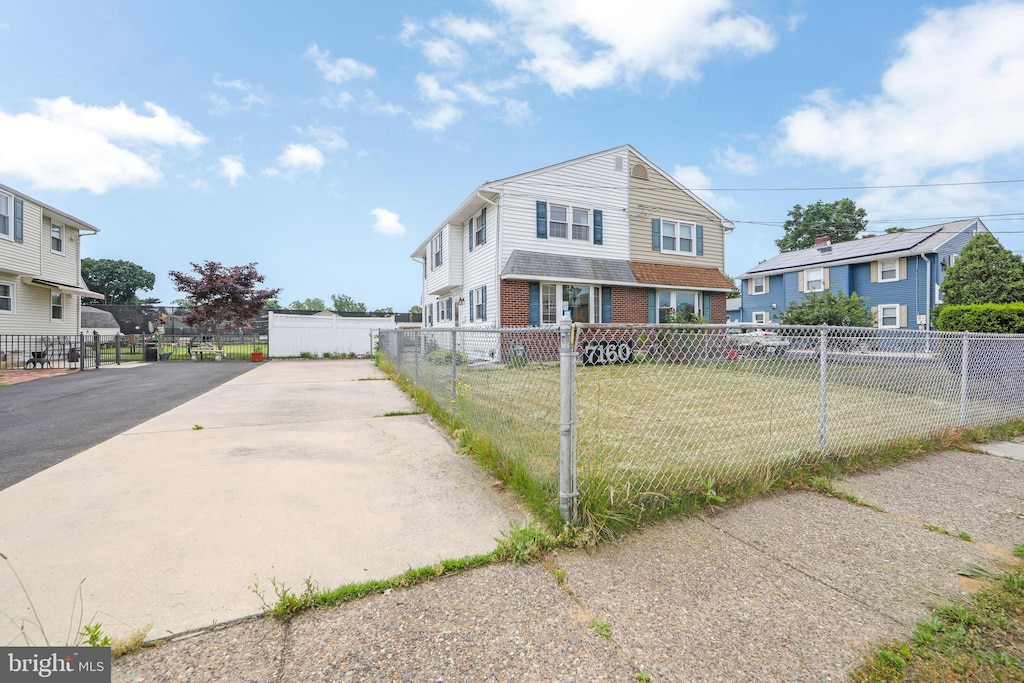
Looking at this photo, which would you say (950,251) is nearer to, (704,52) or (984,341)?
(704,52)

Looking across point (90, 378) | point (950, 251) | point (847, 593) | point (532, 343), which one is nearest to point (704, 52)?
point (532, 343)

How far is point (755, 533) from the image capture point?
8.24 feet

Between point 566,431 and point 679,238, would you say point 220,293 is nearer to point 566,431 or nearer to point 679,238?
point 679,238

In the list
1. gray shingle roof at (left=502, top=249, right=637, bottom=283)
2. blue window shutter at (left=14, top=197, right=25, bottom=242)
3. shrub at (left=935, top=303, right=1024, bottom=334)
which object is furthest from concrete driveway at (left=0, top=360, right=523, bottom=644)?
blue window shutter at (left=14, top=197, right=25, bottom=242)

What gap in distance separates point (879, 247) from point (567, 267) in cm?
1894

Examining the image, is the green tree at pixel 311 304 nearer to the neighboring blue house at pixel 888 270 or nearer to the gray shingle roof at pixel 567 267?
the gray shingle roof at pixel 567 267

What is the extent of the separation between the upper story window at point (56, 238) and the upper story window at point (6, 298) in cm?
255

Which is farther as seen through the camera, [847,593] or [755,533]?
[755,533]

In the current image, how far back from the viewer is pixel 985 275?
29.2ft

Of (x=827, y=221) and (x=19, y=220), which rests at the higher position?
(x=827, y=221)

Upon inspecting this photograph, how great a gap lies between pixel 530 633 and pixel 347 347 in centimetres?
1953

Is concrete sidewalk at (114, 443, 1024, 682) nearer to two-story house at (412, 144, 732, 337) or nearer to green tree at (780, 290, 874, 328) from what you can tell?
two-story house at (412, 144, 732, 337)

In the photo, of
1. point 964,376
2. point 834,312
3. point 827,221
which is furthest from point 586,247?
point 827,221

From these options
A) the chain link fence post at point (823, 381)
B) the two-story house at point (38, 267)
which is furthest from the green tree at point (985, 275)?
the two-story house at point (38, 267)
